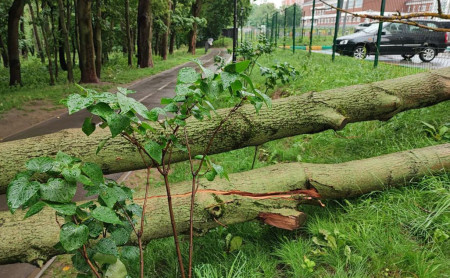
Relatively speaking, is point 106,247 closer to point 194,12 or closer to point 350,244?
point 350,244

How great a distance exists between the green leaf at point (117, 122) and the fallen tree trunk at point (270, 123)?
6.07ft

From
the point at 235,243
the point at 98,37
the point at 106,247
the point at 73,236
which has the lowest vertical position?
the point at 235,243

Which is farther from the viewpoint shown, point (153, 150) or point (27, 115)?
point (27, 115)

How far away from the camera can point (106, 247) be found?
1.18m

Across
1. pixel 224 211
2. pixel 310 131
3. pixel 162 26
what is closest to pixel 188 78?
pixel 224 211

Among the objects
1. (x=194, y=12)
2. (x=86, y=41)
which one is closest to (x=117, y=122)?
(x=86, y=41)

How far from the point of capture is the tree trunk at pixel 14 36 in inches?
440

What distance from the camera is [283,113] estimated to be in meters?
3.21

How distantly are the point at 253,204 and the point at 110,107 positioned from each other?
1.66 meters

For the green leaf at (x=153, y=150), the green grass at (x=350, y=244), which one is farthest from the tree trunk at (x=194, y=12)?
the green leaf at (x=153, y=150)

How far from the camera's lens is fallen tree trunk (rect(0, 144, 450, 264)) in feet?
7.11

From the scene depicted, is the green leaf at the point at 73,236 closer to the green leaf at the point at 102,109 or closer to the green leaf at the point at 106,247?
the green leaf at the point at 106,247

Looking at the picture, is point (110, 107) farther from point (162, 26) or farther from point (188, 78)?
point (162, 26)

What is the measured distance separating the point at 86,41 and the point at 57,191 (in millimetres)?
13193
